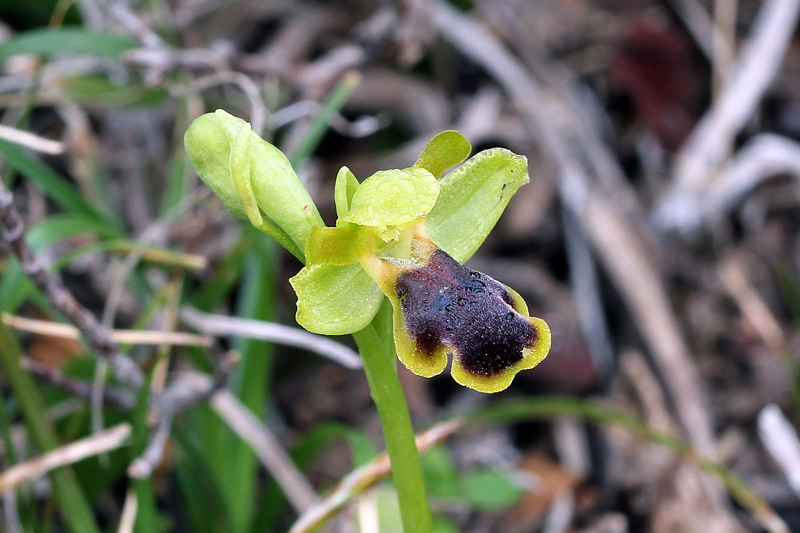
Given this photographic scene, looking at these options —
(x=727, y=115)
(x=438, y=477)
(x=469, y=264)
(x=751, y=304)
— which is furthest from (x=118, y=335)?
(x=727, y=115)

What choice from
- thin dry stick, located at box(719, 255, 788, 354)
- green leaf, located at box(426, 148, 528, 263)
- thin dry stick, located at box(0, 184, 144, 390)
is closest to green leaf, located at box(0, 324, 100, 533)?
thin dry stick, located at box(0, 184, 144, 390)

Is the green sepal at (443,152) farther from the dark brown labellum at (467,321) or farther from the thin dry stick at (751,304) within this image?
the thin dry stick at (751,304)

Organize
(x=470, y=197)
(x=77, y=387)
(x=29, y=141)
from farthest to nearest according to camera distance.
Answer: (x=77, y=387), (x=29, y=141), (x=470, y=197)

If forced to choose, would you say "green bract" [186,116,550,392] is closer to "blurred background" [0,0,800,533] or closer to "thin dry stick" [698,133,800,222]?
"blurred background" [0,0,800,533]

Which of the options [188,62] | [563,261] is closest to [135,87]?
[188,62]

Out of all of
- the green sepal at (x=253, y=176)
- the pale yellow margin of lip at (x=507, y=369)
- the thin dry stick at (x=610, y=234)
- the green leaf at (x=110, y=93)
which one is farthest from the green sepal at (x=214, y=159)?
the thin dry stick at (x=610, y=234)

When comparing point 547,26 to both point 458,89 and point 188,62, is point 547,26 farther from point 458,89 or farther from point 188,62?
point 188,62

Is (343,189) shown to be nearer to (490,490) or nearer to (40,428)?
(40,428)
